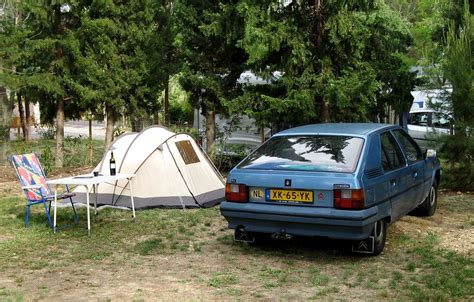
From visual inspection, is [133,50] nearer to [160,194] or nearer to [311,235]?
[160,194]

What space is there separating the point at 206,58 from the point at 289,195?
27.6 feet

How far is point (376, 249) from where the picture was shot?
6.36 metres

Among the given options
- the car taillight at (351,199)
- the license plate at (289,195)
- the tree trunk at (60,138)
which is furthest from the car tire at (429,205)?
the tree trunk at (60,138)

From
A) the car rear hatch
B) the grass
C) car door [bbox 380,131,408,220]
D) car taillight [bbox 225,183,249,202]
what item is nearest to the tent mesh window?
car taillight [bbox 225,183,249,202]

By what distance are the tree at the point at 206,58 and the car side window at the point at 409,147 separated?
6.40m

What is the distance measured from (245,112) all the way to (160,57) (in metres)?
4.36

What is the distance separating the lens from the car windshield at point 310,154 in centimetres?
617

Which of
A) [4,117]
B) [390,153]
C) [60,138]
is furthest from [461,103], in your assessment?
[4,117]

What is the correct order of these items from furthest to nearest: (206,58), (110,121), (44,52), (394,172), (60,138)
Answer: (60,138)
(110,121)
(44,52)
(206,58)
(394,172)

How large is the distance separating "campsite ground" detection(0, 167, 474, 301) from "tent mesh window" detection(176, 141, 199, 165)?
4.91 ft

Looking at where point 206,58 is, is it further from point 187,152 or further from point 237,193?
point 237,193

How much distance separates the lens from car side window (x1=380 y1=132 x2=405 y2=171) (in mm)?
6680

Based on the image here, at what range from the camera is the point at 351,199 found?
583 cm

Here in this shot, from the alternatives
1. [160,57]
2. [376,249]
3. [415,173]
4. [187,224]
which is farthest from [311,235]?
[160,57]
